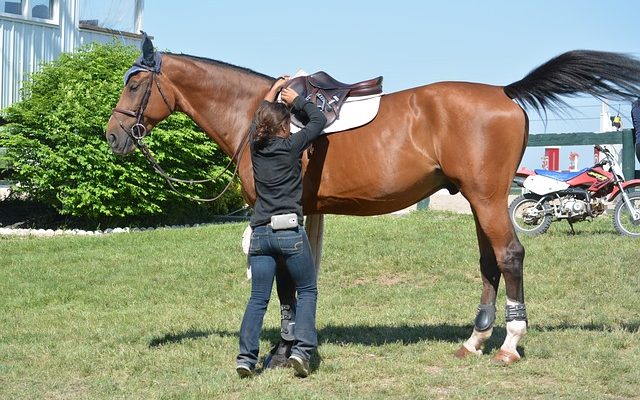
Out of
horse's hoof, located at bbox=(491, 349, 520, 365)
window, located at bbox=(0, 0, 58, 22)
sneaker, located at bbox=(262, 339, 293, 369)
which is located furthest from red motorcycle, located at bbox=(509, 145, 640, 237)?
window, located at bbox=(0, 0, 58, 22)

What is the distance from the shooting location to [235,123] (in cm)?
729

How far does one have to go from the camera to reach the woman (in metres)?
6.36

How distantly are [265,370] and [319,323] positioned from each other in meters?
1.87

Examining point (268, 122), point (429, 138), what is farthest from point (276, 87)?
point (429, 138)

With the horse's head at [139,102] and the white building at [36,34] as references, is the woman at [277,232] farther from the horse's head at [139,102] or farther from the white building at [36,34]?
the white building at [36,34]

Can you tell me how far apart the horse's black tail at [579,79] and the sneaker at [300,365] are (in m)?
2.65

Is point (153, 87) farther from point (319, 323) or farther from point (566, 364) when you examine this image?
point (566, 364)

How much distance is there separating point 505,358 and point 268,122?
2.49 m

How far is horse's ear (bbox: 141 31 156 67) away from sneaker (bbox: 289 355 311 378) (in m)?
2.79

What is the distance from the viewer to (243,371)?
6.33 meters

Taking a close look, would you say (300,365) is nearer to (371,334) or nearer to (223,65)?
(371,334)

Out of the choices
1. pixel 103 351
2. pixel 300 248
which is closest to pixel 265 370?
pixel 300 248

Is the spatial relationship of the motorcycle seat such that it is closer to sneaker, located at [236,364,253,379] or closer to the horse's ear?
the horse's ear

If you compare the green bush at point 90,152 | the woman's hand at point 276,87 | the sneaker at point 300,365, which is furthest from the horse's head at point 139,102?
the green bush at point 90,152
